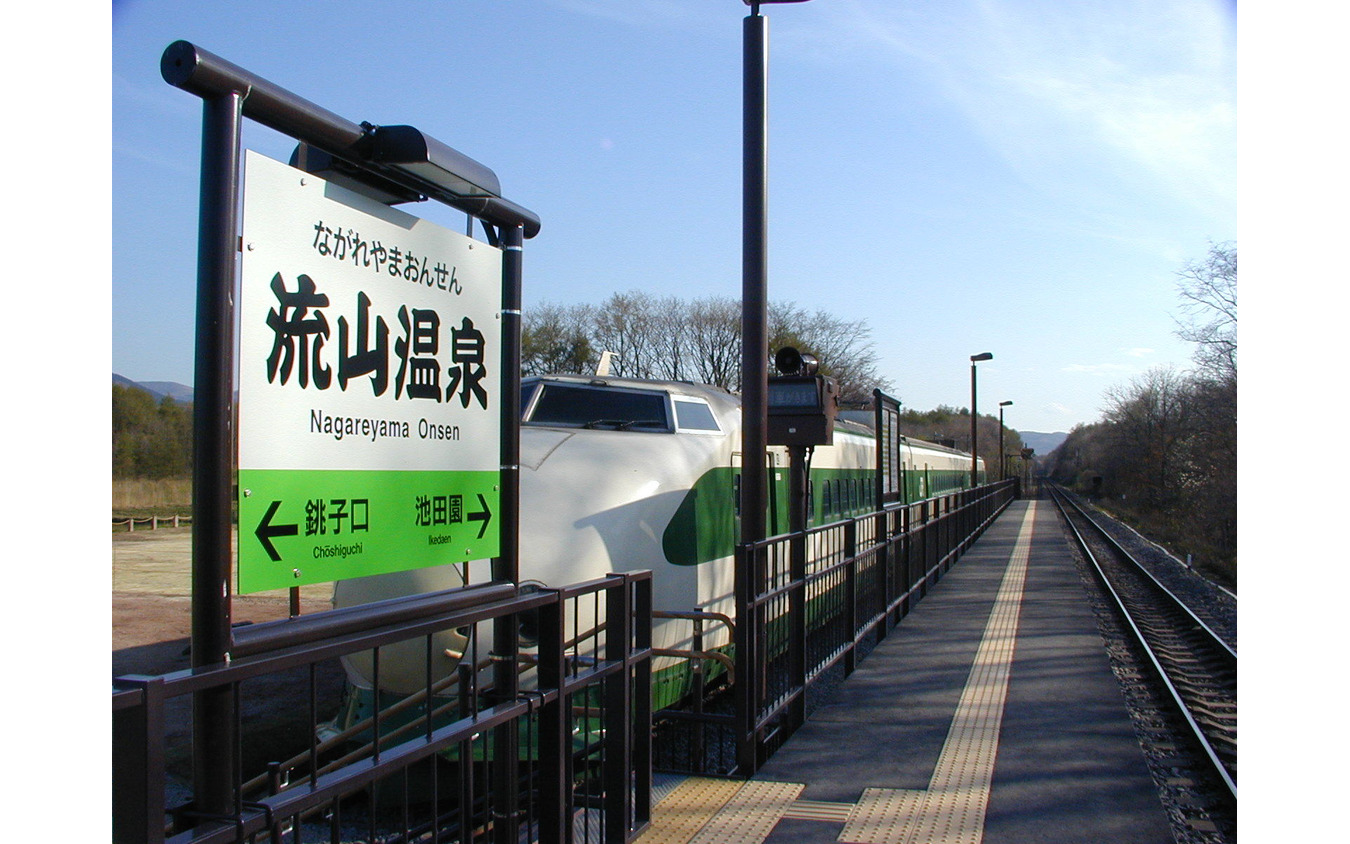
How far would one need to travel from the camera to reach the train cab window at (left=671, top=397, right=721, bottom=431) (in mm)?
7914

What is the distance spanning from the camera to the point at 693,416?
26.7 ft

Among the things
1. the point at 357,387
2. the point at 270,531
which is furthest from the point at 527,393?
the point at 270,531

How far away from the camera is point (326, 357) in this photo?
265 centimetres

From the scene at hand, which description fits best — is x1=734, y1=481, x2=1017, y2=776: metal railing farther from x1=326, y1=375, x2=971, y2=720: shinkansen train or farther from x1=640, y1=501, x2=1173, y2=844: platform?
x1=326, y1=375, x2=971, y2=720: shinkansen train

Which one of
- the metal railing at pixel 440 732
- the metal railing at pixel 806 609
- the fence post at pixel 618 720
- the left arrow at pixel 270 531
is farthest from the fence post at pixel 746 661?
the left arrow at pixel 270 531

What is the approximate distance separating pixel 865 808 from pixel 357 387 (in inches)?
138

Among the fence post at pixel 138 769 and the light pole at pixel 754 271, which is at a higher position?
the light pole at pixel 754 271

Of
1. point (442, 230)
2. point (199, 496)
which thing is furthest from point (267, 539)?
point (442, 230)

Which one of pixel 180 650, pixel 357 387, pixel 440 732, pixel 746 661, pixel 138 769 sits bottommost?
pixel 180 650

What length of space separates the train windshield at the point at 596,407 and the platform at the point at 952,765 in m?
2.62

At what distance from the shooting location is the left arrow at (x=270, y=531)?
2420 millimetres

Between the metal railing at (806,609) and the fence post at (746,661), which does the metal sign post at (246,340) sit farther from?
the metal railing at (806,609)

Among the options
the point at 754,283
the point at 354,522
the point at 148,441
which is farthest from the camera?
the point at 148,441

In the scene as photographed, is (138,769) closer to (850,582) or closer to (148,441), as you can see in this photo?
(850,582)
